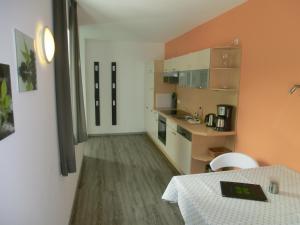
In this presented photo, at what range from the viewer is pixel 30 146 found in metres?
1.32

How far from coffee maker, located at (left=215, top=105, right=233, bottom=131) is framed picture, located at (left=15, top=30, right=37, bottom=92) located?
2445mm

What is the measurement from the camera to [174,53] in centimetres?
542

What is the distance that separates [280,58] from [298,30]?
0.99ft

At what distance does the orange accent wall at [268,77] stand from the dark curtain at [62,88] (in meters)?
2.09

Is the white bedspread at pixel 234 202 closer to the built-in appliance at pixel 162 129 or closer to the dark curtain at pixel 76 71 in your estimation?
the dark curtain at pixel 76 71

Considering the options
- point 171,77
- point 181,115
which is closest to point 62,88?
point 181,115

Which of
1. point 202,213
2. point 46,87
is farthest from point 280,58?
point 46,87

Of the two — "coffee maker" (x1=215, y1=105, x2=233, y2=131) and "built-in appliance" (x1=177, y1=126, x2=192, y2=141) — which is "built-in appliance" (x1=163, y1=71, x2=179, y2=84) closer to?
"built-in appliance" (x1=177, y1=126, x2=192, y2=141)

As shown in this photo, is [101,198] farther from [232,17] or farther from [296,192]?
[232,17]

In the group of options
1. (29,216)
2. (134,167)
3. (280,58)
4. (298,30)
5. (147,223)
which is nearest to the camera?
(29,216)

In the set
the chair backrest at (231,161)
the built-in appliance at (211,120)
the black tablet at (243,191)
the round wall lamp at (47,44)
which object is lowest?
the chair backrest at (231,161)

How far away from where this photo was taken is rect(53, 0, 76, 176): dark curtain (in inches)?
75.6

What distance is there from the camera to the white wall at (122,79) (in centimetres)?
584

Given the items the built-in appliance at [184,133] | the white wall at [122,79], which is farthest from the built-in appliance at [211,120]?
the white wall at [122,79]
